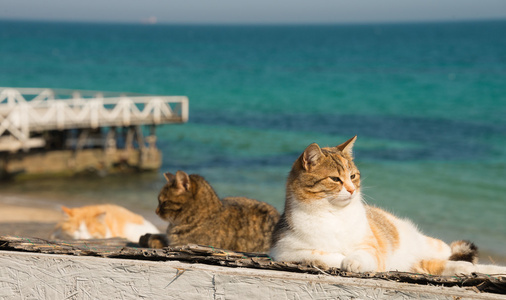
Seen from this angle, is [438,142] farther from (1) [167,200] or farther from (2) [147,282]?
(2) [147,282]

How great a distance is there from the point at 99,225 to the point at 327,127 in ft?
96.0

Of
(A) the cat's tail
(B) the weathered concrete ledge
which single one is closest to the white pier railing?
(B) the weathered concrete ledge

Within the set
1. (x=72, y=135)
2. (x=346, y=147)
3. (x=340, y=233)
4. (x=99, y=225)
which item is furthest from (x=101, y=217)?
(x=72, y=135)

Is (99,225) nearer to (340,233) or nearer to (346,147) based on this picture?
(346,147)

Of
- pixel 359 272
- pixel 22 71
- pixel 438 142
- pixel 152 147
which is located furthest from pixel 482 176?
pixel 22 71

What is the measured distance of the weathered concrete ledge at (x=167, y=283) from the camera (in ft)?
9.23

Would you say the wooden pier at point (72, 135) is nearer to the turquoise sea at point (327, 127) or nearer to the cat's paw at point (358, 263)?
the turquoise sea at point (327, 127)

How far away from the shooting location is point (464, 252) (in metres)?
4.20

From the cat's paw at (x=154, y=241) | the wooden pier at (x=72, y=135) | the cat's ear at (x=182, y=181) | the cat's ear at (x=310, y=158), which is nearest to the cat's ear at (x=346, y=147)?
the cat's ear at (x=310, y=158)

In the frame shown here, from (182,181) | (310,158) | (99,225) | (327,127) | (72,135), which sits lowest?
(99,225)

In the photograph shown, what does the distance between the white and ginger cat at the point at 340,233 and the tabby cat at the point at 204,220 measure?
1543mm

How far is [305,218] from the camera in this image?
3.73m

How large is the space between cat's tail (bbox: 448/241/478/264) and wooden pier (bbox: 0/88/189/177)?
2318 cm

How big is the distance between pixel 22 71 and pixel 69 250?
71.8 m
